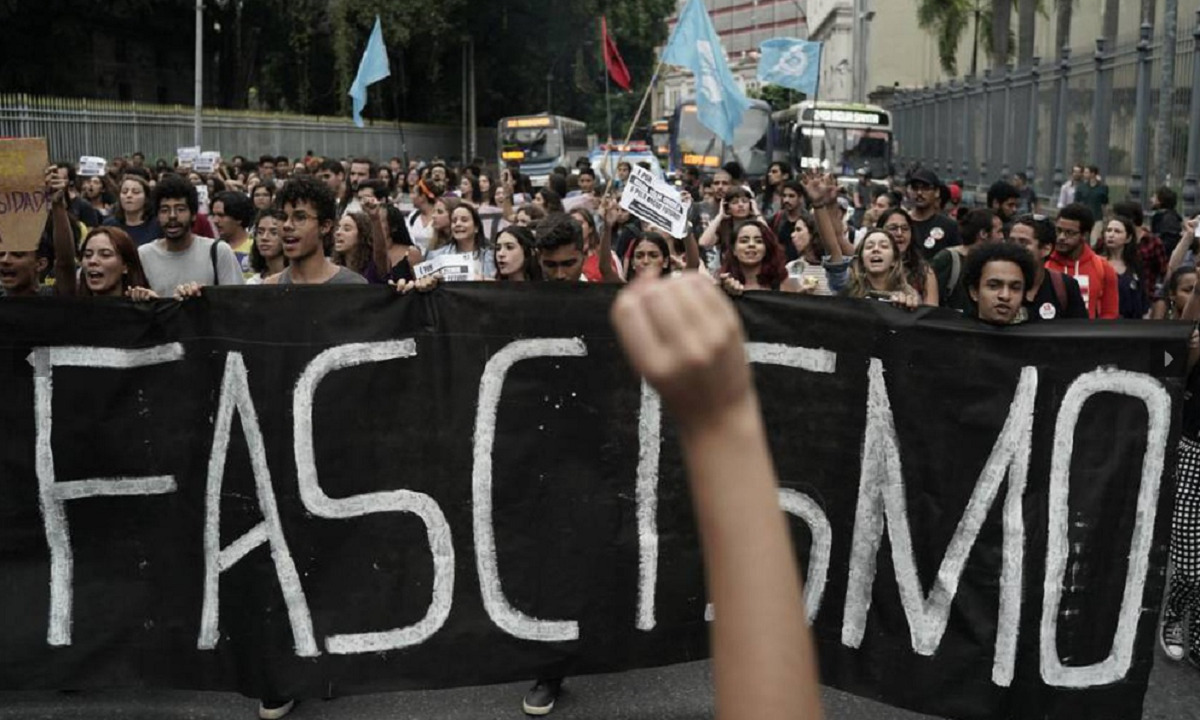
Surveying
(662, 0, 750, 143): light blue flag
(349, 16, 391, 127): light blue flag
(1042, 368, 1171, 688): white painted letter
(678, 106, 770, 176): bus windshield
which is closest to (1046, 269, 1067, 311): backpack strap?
(1042, 368, 1171, 688): white painted letter

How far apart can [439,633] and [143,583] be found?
0.94m

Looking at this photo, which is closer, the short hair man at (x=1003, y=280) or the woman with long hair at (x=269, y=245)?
the short hair man at (x=1003, y=280)

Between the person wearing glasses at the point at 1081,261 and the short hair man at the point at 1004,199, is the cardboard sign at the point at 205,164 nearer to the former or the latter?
the short hair man at the point at 1004,199

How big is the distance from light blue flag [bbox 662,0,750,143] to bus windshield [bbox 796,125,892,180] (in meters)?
16.4

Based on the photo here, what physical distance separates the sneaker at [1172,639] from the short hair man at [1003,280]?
139cm

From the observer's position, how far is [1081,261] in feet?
26.1

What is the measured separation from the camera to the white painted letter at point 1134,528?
436cm

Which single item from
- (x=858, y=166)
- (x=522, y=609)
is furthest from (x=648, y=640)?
(x=858, y=166)

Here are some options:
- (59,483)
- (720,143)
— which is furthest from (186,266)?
(720,143)

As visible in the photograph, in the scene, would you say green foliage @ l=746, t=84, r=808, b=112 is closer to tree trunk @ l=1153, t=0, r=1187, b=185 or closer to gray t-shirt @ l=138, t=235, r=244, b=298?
tree trunk @ l=1153, t=0, r=1187, b=185

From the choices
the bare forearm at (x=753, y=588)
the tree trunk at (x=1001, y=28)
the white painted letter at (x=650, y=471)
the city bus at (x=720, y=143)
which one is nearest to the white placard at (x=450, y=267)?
the white painted letter at (x=650, y=471)

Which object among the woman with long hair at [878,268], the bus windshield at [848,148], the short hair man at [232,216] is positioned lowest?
the woman with long hair at [878,268]

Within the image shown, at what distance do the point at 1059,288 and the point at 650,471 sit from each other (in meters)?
2.61

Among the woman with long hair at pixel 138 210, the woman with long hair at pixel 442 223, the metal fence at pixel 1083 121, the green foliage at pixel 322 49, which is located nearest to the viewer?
the woman with long hair at pixel 138 210
